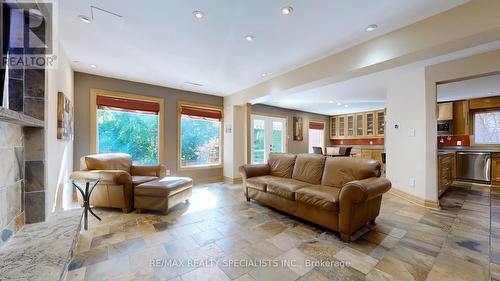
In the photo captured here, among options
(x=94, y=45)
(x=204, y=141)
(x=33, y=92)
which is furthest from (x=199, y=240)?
(x=204, y=141)

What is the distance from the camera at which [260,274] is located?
64.2 inches

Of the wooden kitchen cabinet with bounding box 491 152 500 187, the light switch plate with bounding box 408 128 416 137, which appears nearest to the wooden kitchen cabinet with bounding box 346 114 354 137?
the wooden kitchen cabinet with bounding box 491 152 500 187

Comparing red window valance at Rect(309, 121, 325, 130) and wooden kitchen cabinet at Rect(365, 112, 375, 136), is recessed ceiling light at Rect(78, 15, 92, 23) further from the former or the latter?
wooden kitchen cabinet at Rect(365, 112, 375, 136)

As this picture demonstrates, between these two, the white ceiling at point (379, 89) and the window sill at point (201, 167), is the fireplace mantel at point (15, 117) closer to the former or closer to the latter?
the window sill at point (201, 167)

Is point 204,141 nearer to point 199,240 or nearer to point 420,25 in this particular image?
point 199,240

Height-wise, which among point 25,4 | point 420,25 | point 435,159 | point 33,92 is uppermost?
point 420,25

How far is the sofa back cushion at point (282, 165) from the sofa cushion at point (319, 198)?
93 cm

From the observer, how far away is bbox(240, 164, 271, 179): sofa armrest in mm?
3552

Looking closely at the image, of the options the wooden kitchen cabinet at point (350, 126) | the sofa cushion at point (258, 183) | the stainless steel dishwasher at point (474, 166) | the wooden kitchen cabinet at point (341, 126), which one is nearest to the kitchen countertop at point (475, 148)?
the stainless steel dishwasher at point (474, 166)

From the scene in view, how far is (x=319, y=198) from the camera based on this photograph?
233 centimetres

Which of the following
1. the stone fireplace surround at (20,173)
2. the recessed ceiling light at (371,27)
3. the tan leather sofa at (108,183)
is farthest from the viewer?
the tan leather sofa at (108,183)

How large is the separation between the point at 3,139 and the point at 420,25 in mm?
3677

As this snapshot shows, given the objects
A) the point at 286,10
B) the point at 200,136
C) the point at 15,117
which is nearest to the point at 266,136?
the point at 200,136

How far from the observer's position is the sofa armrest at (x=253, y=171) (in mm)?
3552
